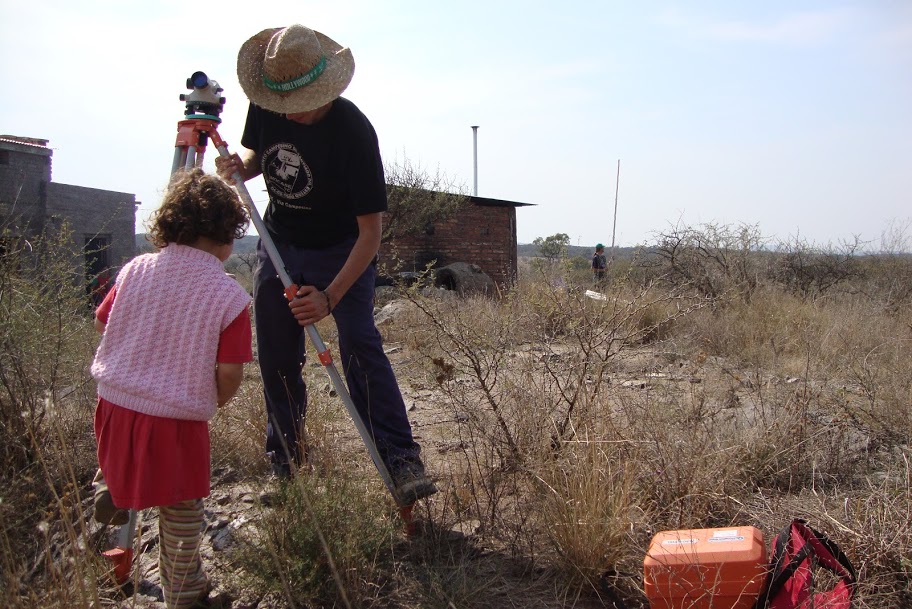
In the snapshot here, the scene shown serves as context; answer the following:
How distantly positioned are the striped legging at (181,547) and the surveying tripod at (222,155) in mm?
617

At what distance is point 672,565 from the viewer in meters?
2.10

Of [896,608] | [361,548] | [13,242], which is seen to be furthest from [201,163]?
[896,608]

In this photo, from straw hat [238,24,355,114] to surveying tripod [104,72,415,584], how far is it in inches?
7.1

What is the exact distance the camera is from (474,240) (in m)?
19.0

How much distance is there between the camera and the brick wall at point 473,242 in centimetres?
1814

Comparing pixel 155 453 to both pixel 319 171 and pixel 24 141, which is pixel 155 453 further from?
pixel 24 141

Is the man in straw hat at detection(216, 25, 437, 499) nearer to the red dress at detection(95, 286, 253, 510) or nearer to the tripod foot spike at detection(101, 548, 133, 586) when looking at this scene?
the red dress at detection(95, 286, 253, 510)

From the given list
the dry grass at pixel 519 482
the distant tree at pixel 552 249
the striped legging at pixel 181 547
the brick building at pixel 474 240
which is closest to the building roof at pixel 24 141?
the brick building at pixel 474 240

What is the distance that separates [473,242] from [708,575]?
1711cm

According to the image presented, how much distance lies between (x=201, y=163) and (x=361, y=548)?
1.51 metres

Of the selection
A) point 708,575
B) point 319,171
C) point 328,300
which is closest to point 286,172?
point 319,171

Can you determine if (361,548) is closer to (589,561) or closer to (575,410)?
(589,561)

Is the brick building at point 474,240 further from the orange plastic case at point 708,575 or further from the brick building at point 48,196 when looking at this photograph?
the orange plastic case at point 708,575

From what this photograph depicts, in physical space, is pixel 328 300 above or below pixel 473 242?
below
